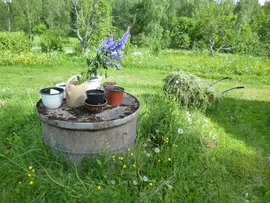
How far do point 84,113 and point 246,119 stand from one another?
311 centimetres

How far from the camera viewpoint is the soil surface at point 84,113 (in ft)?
7.19

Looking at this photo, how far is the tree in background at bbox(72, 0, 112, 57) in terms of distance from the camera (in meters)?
12.9

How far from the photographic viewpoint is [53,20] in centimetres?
2762

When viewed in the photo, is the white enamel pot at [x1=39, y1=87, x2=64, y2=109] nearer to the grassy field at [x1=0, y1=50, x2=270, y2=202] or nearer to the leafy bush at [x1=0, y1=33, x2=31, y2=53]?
the grassy field at [x1=0, y1=50, x2=270, y2=202]

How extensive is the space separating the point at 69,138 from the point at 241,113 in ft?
11.3

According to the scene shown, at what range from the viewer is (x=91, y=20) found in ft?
43.7

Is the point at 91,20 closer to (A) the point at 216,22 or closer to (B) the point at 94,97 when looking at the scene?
(A) the point at 216,22

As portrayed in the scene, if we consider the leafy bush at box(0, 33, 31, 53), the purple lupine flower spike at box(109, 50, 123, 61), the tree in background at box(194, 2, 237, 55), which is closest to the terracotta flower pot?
the purple lupine flower spike at box(109, 50, 123, 61)

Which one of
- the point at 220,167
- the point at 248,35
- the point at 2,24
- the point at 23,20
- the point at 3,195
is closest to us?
the point at 3,195

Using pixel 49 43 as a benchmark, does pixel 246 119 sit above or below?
below

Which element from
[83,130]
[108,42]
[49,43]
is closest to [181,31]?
[49,43]

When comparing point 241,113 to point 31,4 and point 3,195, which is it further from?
point 31,4

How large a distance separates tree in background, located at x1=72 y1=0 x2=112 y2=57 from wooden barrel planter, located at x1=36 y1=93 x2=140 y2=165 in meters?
10.9

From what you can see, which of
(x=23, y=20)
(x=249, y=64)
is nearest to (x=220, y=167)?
(x=249, y=64)
